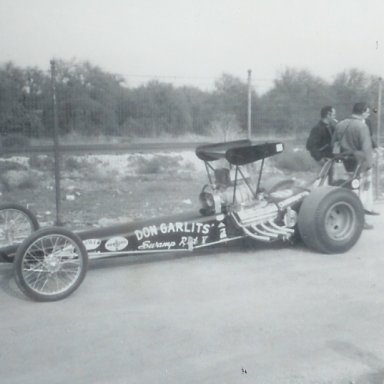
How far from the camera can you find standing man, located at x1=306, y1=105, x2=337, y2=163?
9.41 m

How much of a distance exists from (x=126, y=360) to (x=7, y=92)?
12261 mm

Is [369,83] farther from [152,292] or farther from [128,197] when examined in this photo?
[152,292]

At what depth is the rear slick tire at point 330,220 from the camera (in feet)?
22.4

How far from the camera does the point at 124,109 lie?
1160 centimetres

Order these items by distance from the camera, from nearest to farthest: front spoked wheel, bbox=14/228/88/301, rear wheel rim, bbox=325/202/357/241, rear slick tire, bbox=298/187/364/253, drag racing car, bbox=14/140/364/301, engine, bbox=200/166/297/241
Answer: front spoked wheel, bbox=14/228/88/301, drag racing car, bbox=14/140/364/301, engine, bbox=200/166/297/241, rear slick tire, bbox=298/187/364/253, rear wheel rim, bbox=325/202/357/241

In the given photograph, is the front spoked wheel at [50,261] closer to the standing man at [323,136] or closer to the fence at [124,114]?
the fence at [124,114]

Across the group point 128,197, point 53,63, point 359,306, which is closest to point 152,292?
point 359,306

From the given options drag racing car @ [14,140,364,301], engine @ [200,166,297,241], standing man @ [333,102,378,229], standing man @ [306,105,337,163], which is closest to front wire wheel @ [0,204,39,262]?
drag racing car @ [14,140,364,301]

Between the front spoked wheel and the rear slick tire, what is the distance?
277cm


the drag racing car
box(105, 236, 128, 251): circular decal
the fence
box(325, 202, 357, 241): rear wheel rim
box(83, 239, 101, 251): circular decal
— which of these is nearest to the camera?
the drag racing car

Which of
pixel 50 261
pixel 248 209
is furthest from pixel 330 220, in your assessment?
pixel 50 261

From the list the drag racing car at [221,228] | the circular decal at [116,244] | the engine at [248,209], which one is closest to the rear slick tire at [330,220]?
the drag racing car at [221,228]

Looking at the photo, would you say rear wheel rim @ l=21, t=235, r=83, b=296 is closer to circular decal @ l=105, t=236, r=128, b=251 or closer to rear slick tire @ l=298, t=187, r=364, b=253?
circular decal @ l=105, t=236, r=128, b=251

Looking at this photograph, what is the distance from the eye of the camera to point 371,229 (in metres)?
8.52
